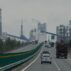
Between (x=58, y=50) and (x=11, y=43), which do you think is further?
(x=11, y=43)

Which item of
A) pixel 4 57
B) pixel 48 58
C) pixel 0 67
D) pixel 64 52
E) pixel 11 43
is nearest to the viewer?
pixel 0 67

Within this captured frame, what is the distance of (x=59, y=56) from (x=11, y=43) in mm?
54010

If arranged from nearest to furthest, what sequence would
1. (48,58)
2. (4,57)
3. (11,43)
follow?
(4,57), (48,58), (11,43)

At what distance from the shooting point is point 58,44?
288 ft

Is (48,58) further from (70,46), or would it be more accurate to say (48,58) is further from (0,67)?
(70,46)

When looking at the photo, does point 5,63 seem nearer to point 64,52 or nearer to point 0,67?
point 0,67

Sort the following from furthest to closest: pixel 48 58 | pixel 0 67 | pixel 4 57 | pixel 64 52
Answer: pixel 64 52, pixel 48 58, pixel 4 57, pixel 0 67

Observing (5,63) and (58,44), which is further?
(58,44)

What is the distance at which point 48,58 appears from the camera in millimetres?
57500

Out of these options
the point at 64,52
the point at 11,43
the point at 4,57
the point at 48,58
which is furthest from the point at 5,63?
the point at 11,43

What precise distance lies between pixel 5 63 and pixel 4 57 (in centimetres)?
43

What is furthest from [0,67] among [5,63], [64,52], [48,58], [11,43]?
[11,43]

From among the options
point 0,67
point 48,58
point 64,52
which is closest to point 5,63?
point 0,67

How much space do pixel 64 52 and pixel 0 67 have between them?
60981mm
